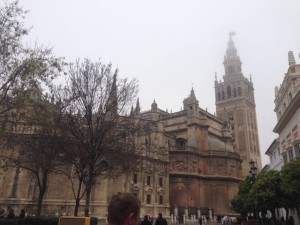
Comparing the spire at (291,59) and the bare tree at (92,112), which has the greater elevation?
the spire at (291,59)

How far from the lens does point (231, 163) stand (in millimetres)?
59344

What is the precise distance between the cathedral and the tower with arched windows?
6503 millimetres

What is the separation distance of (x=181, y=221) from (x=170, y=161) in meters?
11.0

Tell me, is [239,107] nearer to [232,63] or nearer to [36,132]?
[232,63]

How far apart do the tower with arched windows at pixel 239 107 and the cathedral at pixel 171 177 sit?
6.50 metres

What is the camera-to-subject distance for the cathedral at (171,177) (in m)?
34.1

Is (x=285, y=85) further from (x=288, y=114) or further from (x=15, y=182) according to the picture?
(x=15, y=182)

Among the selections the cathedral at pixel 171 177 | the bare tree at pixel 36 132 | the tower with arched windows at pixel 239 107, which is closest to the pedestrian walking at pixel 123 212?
the bare tree at pixel 36 132

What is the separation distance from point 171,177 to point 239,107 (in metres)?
42.8

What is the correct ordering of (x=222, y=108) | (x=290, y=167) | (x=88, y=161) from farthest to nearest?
(x=222, y=108) < (x=88, y=161) < (x=290, y=167)

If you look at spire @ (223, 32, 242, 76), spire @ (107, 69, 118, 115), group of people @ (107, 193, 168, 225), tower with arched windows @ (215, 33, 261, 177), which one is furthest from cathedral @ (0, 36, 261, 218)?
spire @ (223, 32, 242, 76)

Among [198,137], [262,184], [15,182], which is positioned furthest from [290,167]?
[198,137]

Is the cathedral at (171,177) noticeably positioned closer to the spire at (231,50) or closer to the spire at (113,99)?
the spire at (113,99)

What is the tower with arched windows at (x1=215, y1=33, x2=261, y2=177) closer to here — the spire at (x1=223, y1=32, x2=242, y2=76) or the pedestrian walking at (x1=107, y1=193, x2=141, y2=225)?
the spire at (x1=223, y1=32, x2=242, y2=76)
